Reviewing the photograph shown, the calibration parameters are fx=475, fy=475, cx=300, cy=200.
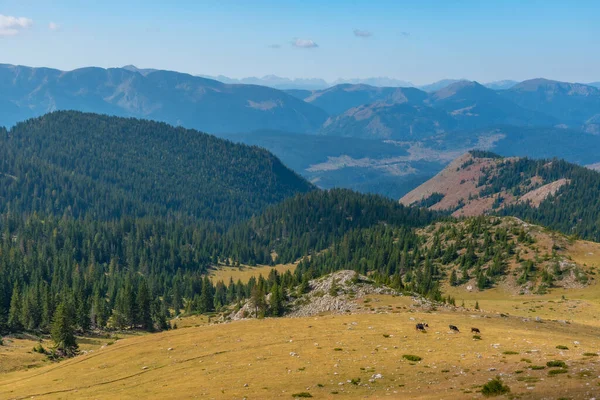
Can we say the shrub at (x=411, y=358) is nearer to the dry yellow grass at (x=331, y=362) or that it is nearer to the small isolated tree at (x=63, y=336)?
the dry yellow grass at (x=331, y=362)

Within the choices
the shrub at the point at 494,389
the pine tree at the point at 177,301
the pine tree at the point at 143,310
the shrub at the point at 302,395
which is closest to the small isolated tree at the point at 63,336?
the pine tree at the point at 143,310

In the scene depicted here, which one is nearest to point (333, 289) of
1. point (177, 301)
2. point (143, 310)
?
point (143, 310)

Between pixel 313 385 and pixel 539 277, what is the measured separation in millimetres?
148274

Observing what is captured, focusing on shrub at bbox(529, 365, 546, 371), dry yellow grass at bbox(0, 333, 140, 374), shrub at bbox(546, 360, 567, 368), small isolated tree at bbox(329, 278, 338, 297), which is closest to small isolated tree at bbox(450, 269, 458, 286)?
small isolated tree at bbox(329, 278, 338, 297)

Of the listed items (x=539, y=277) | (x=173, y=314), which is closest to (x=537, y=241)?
(x=539, y=277)

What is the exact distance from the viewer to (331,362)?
180 ft

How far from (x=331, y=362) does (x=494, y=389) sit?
68.9ft

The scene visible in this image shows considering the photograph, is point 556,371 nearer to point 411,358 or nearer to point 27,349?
point 411,358

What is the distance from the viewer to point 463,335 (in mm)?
64125

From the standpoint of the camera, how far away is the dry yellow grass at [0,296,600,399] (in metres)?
44.2

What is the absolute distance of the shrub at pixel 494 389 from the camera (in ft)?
125

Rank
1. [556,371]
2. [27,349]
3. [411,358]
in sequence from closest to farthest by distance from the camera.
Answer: [556,371]
[411,358]
[27,349]

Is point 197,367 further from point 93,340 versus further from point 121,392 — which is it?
point 93,340

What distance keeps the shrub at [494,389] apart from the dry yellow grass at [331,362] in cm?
99
